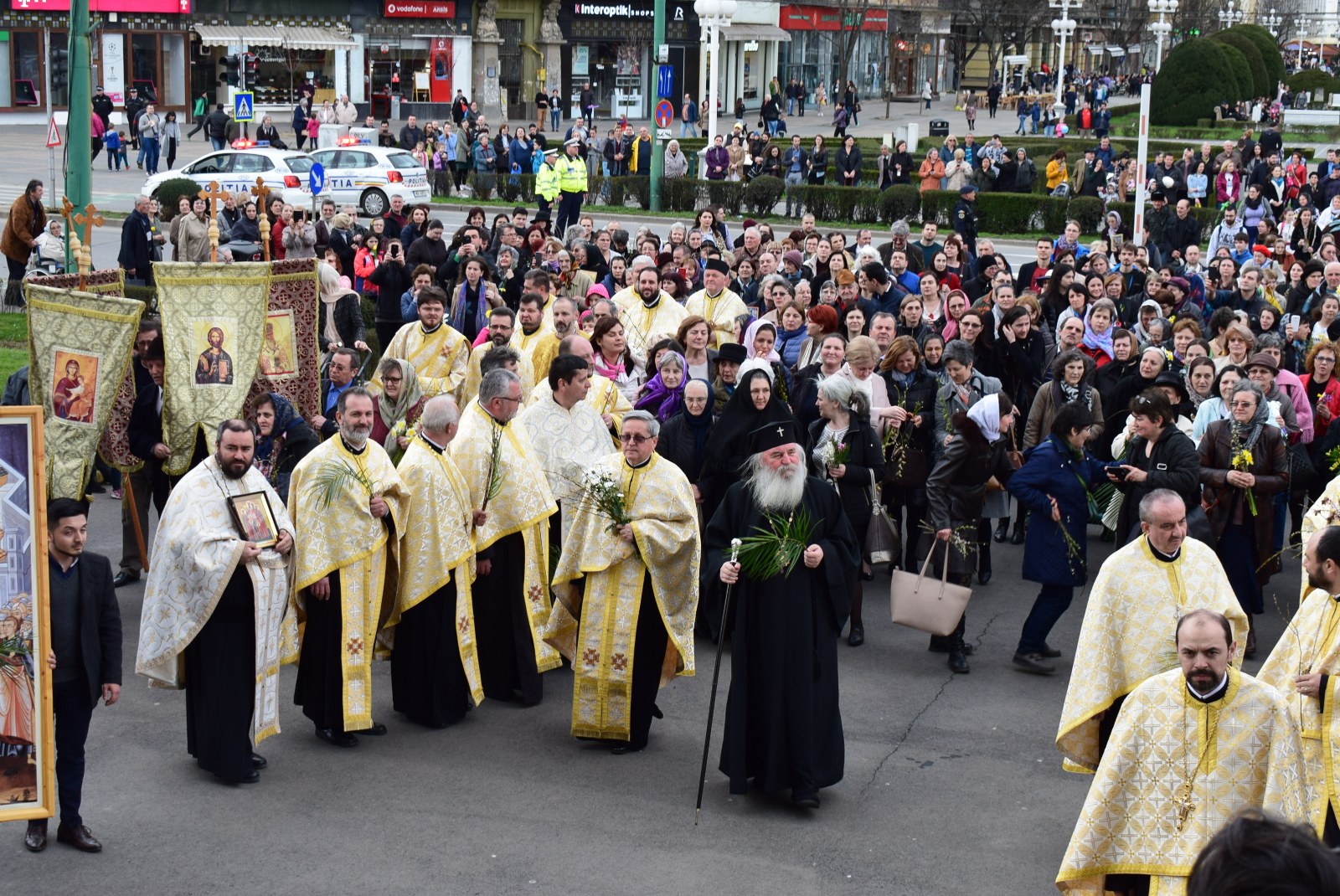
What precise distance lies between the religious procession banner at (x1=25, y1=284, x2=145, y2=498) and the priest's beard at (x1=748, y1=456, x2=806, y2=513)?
4560 millimetres

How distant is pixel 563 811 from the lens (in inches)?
318

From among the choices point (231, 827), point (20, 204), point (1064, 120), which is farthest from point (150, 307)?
point (1064, 120)

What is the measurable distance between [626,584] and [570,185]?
1884 cm

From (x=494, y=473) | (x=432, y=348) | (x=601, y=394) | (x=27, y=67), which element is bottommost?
(x=494, y=473)

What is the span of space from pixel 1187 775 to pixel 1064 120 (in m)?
55.1

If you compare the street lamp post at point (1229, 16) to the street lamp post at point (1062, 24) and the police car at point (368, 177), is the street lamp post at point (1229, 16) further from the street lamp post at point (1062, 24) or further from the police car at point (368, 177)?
the police car at point (368, 177)

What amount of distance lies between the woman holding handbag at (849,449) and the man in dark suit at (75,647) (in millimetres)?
4410

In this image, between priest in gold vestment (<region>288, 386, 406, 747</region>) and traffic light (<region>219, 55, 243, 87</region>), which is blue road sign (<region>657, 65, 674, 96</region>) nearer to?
traffic light (<region>219, 55, 243, 87</region>)

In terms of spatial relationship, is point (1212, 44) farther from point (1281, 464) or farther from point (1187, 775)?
point (1187, 775)

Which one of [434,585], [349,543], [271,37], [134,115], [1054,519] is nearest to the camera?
[349,543]

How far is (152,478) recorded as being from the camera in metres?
11.6

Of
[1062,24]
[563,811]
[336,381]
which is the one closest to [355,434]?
Result: [563,811]

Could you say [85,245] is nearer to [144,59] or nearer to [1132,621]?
[1132,621]

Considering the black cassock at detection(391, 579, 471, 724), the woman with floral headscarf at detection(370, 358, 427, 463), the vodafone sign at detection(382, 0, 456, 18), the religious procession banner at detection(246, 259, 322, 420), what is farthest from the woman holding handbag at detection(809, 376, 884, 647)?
the vodafone sign at detection(382, 0, 456, 18)
